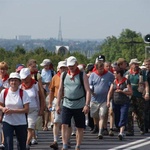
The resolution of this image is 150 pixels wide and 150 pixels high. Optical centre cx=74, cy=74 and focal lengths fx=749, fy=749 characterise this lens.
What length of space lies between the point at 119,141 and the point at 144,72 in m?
1.95

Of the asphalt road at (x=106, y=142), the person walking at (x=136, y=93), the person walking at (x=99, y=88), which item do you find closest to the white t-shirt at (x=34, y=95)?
the asphalt road at (x=106, y=142)

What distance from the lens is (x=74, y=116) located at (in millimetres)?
13227

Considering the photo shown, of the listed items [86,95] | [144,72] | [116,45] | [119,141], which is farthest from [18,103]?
[116,45]

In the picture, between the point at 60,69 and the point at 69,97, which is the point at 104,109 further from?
the point at 69,97

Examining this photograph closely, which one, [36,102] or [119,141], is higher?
[36,102]

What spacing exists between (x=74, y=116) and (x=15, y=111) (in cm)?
245

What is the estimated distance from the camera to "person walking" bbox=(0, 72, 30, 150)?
11.0 metres

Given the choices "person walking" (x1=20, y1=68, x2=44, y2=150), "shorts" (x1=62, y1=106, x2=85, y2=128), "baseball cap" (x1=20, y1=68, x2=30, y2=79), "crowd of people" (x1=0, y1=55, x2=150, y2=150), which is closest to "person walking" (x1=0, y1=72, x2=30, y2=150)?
"crowd of people" (x1=0, y1=55, x2=150, y2=150)

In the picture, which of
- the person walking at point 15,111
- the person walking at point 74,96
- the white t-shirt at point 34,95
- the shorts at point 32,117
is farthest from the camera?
the shorts at point 32,117

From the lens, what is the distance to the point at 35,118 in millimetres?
13875

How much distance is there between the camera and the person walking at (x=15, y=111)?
11.0 metres

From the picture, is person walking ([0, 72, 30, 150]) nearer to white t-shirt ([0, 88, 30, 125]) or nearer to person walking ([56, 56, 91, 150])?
white t-shirt ([0, 88, 30, 125])

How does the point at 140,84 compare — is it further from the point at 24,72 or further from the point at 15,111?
the point at 15,111

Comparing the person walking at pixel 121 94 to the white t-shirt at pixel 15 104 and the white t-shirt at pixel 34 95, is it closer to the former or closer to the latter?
the white t-shirt at pixel 34 95
